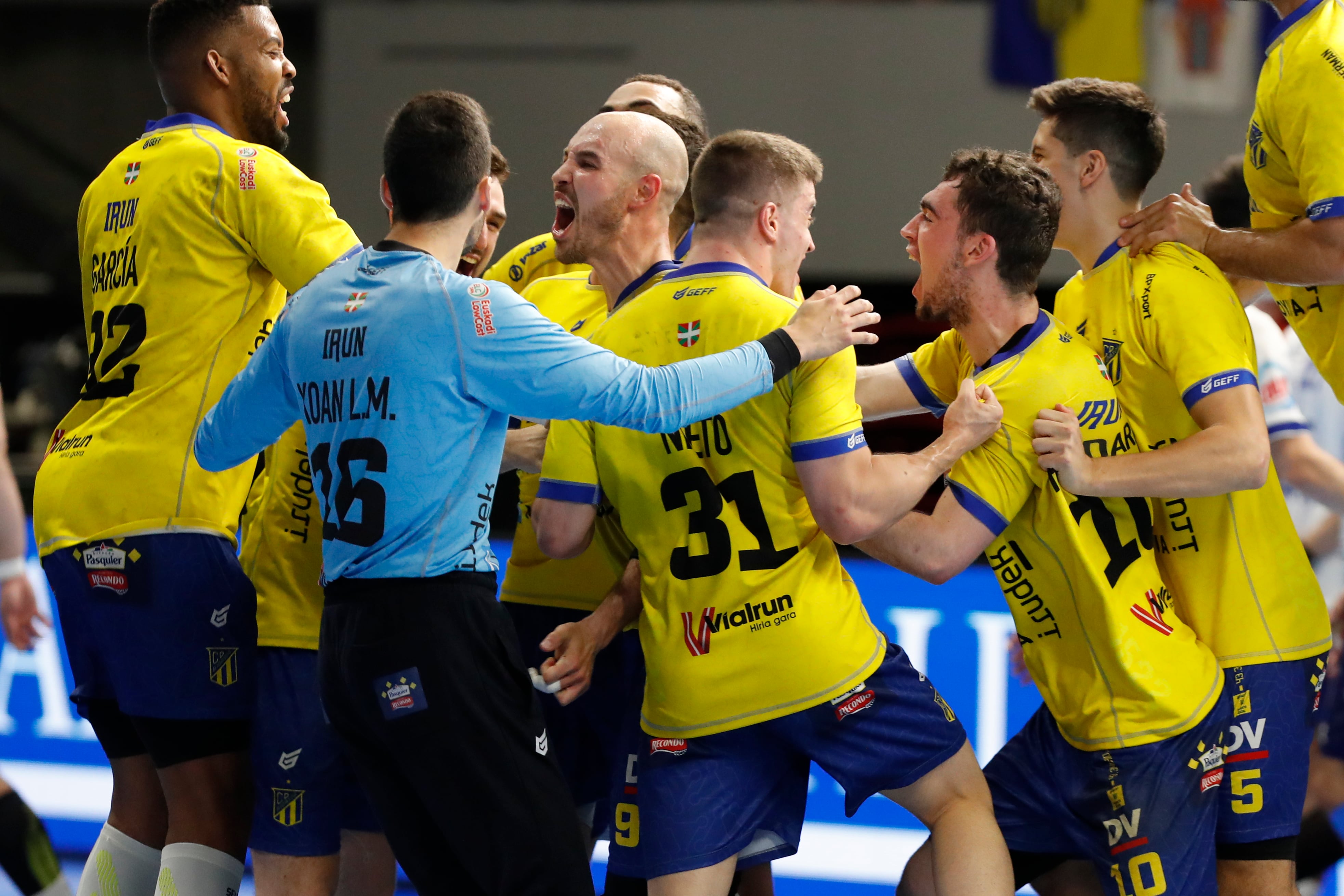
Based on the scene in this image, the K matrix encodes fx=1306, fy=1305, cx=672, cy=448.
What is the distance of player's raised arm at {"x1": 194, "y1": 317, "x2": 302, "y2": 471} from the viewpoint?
3162mm

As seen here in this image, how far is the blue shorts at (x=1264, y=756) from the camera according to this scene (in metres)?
3.47

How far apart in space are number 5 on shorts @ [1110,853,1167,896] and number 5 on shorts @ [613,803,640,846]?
1277 mm

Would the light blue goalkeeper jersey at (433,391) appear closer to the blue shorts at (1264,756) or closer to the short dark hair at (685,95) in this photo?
the blue shorts at (1264,756)

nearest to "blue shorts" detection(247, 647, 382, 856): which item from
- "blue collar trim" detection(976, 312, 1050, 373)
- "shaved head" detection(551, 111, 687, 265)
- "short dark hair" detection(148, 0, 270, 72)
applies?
"shaved head" detection(551, 111, 687, 265)

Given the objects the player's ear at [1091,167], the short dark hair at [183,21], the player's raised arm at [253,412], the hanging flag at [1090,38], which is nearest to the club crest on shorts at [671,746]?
the player's raised arm at [253,412]

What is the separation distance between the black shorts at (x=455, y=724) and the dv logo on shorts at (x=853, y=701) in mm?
692

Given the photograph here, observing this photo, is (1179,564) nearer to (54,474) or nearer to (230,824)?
(230,824)

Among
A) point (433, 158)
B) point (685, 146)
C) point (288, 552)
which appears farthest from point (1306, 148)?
point (288, 552)

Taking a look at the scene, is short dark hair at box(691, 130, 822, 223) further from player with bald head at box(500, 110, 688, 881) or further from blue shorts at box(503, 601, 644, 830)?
blue shorts at box(503, 601, 644, 830)

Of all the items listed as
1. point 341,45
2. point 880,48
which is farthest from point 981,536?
point 341,45

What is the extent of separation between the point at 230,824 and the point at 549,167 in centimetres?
847

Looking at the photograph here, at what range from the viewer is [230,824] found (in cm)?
371

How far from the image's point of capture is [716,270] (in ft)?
10.8

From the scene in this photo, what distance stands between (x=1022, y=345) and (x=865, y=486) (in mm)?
714
